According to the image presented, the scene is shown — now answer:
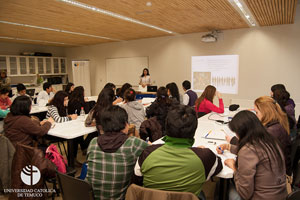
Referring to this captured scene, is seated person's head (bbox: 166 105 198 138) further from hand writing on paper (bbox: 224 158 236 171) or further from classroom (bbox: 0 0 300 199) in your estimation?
hand writing on paper (bbox: 224 158 236 171)

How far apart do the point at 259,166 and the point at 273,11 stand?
424 centimetres

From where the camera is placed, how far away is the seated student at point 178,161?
1.28 m

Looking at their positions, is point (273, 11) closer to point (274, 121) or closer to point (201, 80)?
point (201, 80)

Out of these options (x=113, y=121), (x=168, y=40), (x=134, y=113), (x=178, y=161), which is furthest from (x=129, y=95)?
(x=168, y=40)

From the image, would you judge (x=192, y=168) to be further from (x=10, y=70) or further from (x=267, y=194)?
(x=10, y=70)

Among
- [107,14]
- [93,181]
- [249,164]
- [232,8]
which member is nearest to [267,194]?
[249,164]

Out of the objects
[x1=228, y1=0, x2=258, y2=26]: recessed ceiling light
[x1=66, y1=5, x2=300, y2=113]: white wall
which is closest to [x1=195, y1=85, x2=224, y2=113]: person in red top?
[x1=228, y1=0, x2=258, y2=26]: recessed ceiling light

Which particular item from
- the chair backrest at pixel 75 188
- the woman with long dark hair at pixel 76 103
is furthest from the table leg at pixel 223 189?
the woman with long dark hair at pixel 76 103

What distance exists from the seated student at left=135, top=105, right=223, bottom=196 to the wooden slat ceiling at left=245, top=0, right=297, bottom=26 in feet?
11.3

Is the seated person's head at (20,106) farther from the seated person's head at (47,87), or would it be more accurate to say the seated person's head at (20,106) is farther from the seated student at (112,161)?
the seated person's head at (47,87)

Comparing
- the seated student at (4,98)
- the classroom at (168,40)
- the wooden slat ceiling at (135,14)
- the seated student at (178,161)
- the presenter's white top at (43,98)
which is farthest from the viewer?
the presenter's white top at (43,98)

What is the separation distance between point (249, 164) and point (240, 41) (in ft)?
19.5

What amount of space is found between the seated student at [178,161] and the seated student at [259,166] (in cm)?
20

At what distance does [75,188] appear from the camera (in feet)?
4.86
